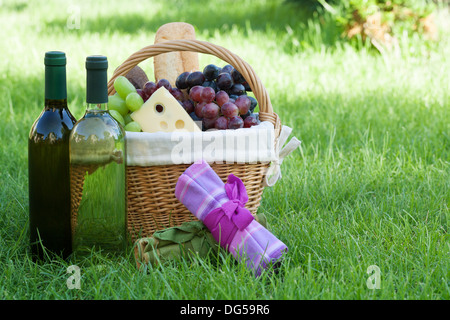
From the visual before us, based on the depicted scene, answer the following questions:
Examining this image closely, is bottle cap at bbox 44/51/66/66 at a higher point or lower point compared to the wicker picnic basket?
higher

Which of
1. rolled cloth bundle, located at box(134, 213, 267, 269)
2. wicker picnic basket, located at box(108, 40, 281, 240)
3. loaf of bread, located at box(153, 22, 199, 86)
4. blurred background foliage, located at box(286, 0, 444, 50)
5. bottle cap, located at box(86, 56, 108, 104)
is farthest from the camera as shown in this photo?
blurred background foliage, located at box(286, 0, 444, 50)

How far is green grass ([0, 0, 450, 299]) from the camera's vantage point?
1.70 m

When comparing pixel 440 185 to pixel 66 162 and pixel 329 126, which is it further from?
pixel 66 162

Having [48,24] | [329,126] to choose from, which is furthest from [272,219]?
[48,24]

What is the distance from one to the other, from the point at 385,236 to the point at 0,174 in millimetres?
1696

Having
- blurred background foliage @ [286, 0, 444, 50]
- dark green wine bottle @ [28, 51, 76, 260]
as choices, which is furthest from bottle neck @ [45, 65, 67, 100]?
blurred background foliage @ [286, 0, 444, 50]

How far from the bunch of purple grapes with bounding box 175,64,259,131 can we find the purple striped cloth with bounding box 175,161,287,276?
0.20 m

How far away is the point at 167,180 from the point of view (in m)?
1.91

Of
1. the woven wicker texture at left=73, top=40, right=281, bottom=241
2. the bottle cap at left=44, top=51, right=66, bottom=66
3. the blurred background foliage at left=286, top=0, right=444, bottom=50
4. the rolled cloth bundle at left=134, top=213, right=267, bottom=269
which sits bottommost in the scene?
the rolled cloth bundle at left=134, top=213, right=267, bottom=269

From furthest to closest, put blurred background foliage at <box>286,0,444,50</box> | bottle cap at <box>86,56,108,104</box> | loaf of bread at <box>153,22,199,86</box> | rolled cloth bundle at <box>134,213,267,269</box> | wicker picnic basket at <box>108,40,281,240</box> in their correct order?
blurred background foliage at <box>286,0,444,50</box> < loaf of bread at <box>153,22,199,86</box> < wicker picnic basket at <box>108,40,281,240</box> < rolled cloth bundle at <box>134,213,267,269</box> < bottle cap at <box>86,56,108,104</box>

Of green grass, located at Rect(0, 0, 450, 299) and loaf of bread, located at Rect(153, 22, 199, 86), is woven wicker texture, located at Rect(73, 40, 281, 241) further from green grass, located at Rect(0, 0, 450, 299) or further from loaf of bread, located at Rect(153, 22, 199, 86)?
loaf of bread, located at Rect(153, 22, 199, 86)

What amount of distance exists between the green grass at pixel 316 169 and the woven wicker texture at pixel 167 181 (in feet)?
0.56

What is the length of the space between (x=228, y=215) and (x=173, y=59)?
85 cm

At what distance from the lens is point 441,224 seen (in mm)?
2266
